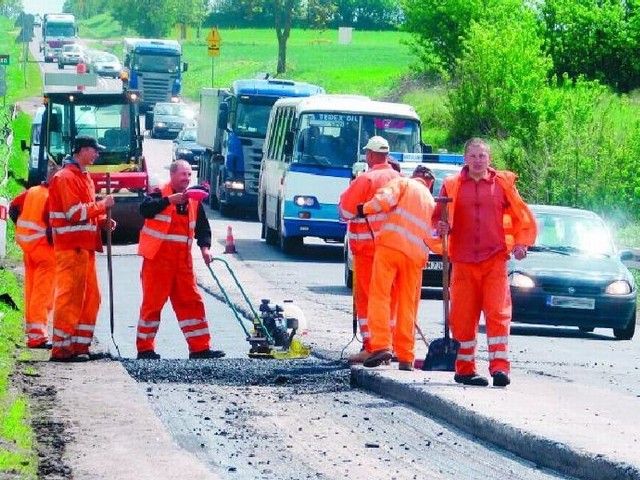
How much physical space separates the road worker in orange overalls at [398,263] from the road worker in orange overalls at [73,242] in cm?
263

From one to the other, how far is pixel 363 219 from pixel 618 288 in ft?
20.9

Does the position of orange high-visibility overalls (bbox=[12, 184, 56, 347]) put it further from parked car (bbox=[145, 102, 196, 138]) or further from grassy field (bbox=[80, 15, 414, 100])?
parked car (bbox=[145, 102, 196, 138])

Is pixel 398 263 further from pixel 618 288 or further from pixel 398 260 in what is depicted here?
pixel 618 288

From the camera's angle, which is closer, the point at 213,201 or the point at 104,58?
the point at 213,201

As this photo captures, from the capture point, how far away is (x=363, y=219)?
1496 cm

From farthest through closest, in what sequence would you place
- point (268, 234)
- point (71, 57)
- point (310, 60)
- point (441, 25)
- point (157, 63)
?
point (310, 60) → point (71, 57) → point (157, 63) → point (441, 25) → point (268, 234)

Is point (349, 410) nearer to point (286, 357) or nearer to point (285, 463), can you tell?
point (285, 463)

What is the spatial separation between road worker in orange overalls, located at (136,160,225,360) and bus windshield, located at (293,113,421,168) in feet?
47.3

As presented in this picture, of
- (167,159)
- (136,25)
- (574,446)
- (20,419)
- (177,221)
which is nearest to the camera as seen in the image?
(574,446)

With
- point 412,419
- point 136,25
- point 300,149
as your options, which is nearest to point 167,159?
point 300,149

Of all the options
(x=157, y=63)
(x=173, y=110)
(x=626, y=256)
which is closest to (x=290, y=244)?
(x=626, y=256)

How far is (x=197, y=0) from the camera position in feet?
414

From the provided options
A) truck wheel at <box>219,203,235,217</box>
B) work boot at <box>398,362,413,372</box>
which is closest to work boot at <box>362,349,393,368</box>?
work boot at <box>398,362,413,372</box>

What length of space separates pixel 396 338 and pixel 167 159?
47.5 meters
